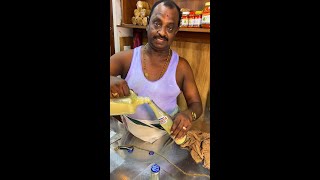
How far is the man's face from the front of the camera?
1.62ft

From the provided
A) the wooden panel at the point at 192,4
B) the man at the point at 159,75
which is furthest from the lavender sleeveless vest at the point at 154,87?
the wooden panel at the point at 192,4

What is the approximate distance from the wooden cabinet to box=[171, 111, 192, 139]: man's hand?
6 cm

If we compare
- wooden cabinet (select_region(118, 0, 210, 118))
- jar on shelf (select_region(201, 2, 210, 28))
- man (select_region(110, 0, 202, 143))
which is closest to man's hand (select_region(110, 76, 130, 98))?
man (select_region(110, 0, 202, 143))

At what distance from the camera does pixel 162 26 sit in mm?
502

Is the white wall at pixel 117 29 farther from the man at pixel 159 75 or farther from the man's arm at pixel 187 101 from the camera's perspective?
the man's arm at pixel 187 101

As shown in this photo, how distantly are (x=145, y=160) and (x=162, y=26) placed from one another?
392 mm

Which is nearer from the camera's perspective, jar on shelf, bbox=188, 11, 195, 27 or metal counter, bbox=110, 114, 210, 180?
jar on shelf, bbox=188, 11, 195, 27

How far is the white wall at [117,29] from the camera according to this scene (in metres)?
0.52

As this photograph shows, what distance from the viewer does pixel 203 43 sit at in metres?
0.54

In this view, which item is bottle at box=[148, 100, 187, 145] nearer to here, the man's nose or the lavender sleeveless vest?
the lavender sleeveless vest
